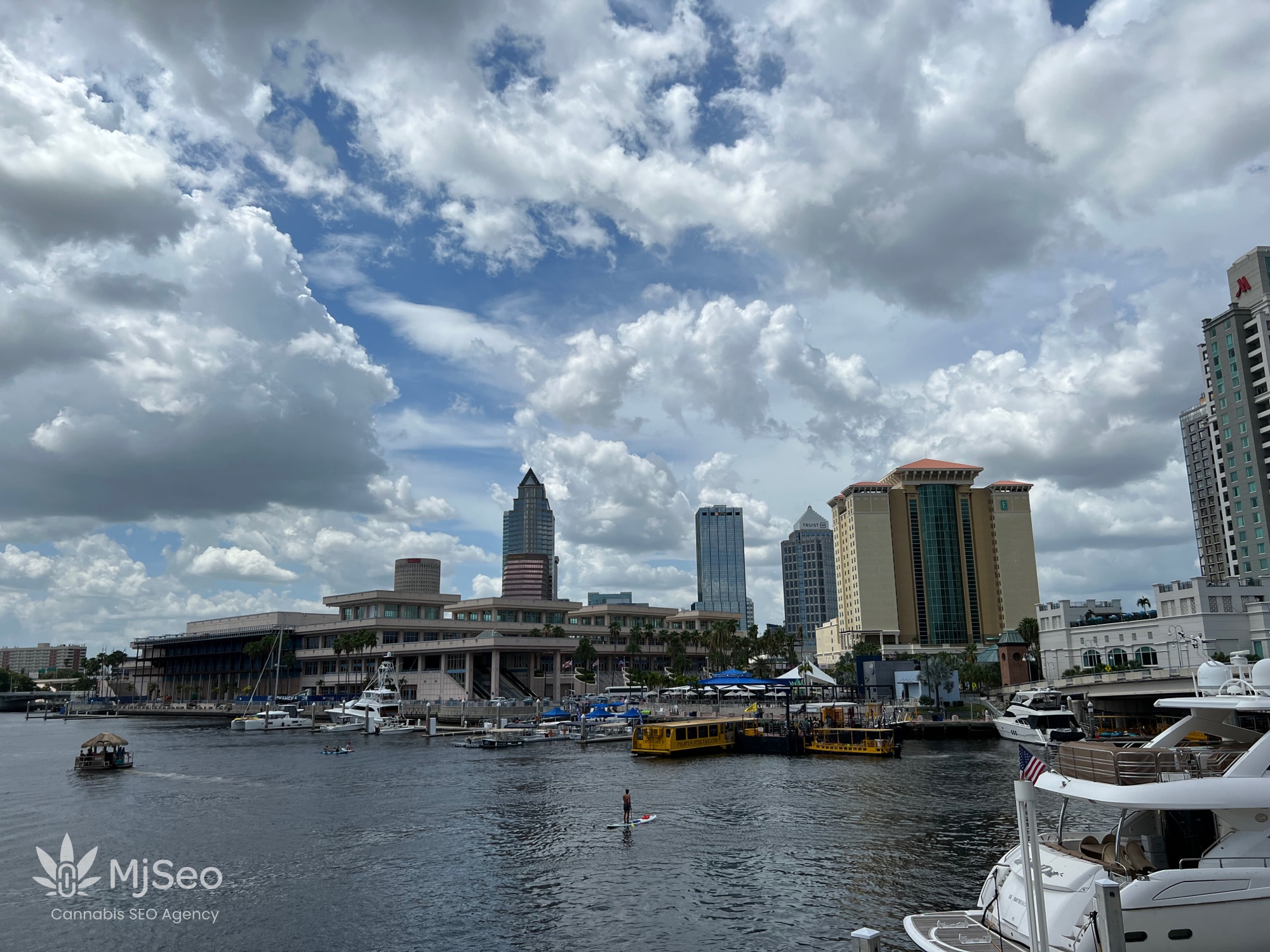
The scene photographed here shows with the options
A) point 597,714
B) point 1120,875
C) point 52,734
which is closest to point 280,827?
point 1120,875

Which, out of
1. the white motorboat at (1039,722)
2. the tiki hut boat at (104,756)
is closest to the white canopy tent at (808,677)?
the white motorboat at (1039,722)

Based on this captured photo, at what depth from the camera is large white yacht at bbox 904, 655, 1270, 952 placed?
60.5 feet

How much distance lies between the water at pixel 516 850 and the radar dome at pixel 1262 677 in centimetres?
1413

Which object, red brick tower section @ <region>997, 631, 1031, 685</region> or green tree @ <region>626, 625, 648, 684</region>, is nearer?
red brick tower section @ <region>997, 631, 1031, 685</region>

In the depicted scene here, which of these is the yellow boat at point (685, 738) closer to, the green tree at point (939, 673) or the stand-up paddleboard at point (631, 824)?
the stand-up paddleboard at point (631, 824)

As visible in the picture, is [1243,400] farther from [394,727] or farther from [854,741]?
[394,727]

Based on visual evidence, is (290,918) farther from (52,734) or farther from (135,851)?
(52,734)

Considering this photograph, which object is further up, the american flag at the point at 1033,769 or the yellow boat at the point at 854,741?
the american flag at the point at 1033,769

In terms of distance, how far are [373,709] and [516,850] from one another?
299 feet

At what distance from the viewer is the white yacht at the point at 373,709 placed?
123812mm

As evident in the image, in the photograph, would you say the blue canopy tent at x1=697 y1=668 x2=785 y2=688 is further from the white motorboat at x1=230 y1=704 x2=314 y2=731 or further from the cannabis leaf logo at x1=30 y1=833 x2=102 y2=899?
the cannabis leaf logo at x1=30 y1=833 x2=102 y2=899

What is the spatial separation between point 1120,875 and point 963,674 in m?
133

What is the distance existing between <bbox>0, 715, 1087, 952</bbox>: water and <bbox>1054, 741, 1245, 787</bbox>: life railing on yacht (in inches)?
454

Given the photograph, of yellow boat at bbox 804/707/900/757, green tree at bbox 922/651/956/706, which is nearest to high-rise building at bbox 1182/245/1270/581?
green tree at bbox 922/651/956/706
